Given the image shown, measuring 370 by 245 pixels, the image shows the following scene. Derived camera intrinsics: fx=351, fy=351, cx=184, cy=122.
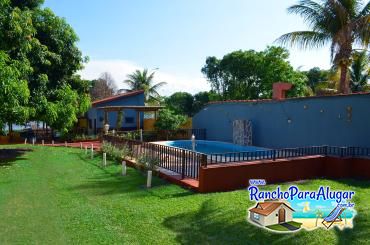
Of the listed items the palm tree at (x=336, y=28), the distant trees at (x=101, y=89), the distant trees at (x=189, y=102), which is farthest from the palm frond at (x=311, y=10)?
the distant trees at (x=101, y=89)

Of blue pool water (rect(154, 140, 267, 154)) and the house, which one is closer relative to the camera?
the house

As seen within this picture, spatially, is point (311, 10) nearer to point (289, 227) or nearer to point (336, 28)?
point (336, 28)

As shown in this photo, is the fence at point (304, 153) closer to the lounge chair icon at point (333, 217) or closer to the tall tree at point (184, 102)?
the lounge chair icon at point (333, 217)

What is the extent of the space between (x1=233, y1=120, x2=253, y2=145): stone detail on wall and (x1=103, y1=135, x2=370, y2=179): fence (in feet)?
22.3

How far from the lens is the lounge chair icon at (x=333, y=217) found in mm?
6016

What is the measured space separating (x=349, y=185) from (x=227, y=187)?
3.66 metres

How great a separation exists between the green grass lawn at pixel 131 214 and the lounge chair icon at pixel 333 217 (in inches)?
5.3

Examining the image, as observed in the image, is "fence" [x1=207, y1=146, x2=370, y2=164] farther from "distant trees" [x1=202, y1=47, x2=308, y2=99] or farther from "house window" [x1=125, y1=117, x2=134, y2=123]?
"distant trees" [x1=202, y1=47, x2=308, y2=99]

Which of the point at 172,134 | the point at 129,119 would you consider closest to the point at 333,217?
the point at 172,134

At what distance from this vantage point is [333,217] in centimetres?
611

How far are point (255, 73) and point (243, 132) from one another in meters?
17.2

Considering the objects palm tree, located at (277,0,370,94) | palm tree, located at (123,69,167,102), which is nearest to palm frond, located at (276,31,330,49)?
palm tree, located at (277,0,370,94)

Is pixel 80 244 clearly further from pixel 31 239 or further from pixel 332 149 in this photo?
pixel 332 149

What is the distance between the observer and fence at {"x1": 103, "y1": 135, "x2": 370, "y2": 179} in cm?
1020
